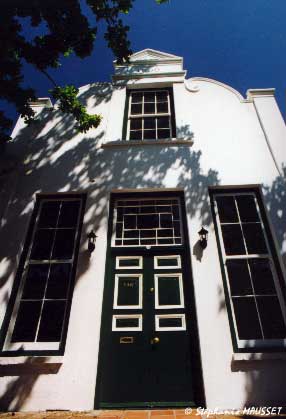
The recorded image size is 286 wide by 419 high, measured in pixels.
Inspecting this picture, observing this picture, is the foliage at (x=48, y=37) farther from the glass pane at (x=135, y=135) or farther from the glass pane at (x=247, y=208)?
the glass pane at (x=247, y=208)

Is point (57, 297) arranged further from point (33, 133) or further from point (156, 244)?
point (33, 133)

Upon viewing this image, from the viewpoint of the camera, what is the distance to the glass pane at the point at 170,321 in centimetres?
499

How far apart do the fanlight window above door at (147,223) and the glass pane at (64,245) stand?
921mm

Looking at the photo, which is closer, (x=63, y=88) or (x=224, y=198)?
(x=224, y=198)

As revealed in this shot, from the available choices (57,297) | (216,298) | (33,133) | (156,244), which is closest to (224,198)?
(156,244)

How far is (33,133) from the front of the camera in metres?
7.59

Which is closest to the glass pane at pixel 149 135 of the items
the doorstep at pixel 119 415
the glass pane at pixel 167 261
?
the glass pane at pixel 167 261

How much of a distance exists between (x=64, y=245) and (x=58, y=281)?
30.3 inches

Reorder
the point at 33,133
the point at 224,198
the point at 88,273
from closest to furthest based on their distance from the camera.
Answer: the point at 88,273 → the point at 224,198 → the point at 33,133

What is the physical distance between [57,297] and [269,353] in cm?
373

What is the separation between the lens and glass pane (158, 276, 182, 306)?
17.1ft

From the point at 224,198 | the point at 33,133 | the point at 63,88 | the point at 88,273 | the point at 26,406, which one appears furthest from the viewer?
the point at 33,133

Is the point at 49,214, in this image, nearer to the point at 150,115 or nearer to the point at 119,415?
the point at 150,115

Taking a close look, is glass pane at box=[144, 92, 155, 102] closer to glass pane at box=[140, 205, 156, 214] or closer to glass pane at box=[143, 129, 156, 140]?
glass pane at box=[143, 129, 156, 140]
